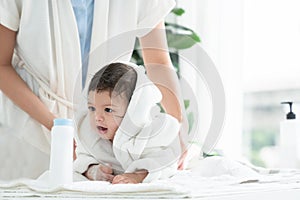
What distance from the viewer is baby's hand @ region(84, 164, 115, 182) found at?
99 cm

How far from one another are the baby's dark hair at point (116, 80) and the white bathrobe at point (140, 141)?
13mm

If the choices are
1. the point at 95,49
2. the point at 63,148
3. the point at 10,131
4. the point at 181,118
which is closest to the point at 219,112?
the point at 181,118

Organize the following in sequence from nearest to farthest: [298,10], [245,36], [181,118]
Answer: [181,118] → [298,10] → [245,36]

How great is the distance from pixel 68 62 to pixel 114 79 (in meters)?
0.37

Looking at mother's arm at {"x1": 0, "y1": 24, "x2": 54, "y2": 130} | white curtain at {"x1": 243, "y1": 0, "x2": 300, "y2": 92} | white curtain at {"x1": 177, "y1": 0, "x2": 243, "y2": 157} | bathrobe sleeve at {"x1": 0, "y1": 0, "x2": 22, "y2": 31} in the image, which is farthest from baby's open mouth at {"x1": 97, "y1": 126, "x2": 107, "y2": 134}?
white curtain at {"x1": 243, "y1": 0, "x2": 300, "y2": 92}

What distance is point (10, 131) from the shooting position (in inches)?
50.3

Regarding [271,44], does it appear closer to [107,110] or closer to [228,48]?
[228,48]

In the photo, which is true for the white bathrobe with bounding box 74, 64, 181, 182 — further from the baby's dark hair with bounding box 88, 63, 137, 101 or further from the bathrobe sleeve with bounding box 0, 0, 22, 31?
the bathrobe sleeve with bounding box 0, 0, 22, 31

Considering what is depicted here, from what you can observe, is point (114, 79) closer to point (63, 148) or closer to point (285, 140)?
point (63, 148)

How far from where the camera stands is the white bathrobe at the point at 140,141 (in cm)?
96

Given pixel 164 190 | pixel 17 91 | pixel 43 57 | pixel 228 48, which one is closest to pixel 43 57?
pixel 43 57

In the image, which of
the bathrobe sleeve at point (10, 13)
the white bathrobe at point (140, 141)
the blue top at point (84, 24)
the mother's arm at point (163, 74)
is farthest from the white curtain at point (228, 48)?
the white bathrobe at point (140, 141)

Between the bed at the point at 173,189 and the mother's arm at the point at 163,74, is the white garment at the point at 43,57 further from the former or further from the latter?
the bed at the point at 173,189

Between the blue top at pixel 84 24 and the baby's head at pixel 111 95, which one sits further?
the blue top at pixel 84 24
